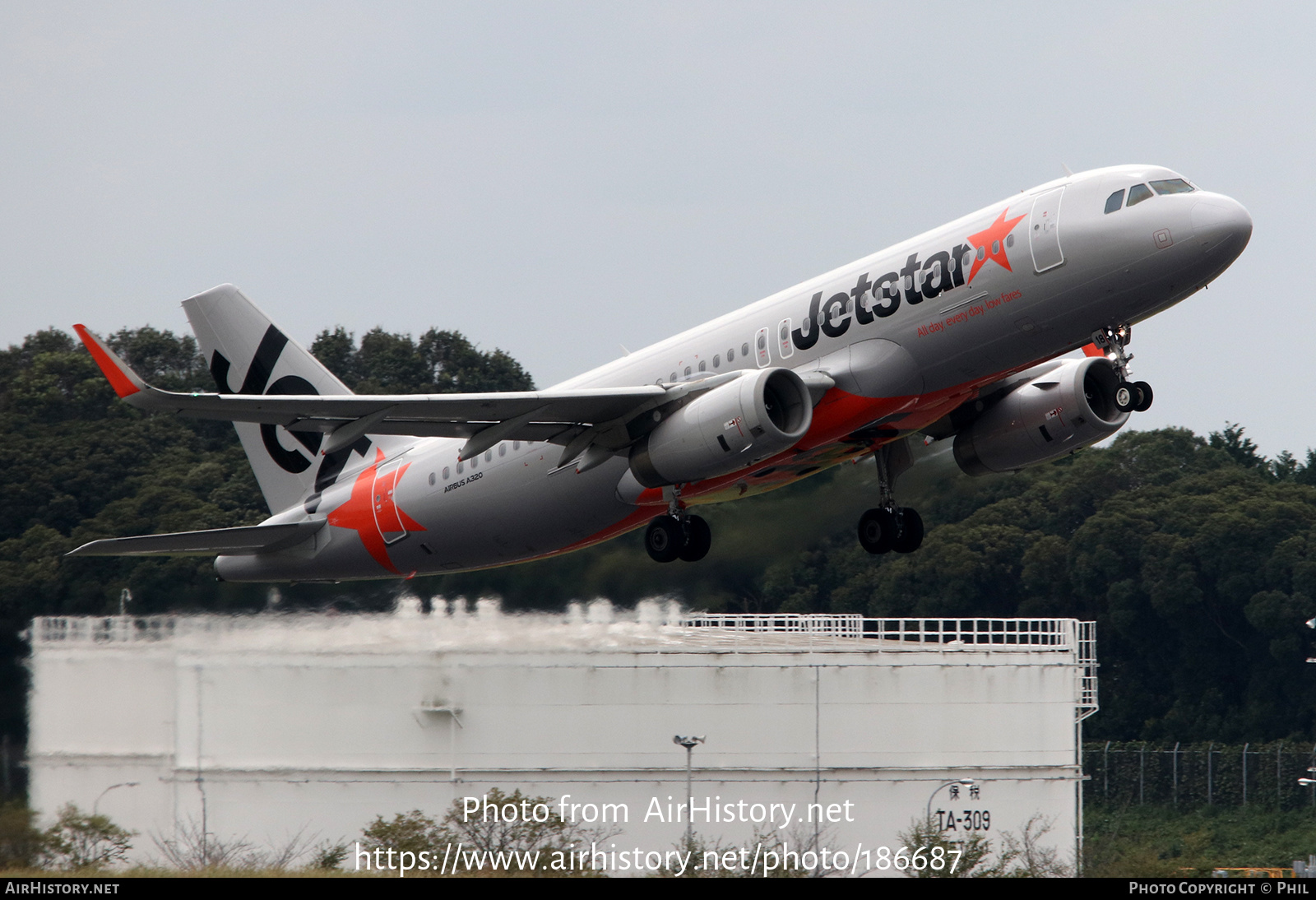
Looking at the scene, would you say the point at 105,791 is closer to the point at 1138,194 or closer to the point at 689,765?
the point at 689,765

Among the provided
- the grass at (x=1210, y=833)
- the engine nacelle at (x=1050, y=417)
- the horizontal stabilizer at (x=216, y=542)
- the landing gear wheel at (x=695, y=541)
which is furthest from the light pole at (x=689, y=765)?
the grass at (x=1210, y=833)

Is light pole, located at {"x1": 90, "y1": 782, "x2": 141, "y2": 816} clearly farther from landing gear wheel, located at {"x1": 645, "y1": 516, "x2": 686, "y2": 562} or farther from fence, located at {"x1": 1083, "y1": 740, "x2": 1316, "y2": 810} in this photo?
fence, located at {"x1": 1083, "y1": 740, "x2": 1316, "y2": 810}

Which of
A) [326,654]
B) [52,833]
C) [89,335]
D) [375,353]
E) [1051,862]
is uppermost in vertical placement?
[375,353]

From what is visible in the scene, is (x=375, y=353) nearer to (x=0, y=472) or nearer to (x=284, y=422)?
(x=0, y=472)

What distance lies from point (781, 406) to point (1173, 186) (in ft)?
25.2

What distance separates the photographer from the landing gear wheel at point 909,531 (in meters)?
35.0

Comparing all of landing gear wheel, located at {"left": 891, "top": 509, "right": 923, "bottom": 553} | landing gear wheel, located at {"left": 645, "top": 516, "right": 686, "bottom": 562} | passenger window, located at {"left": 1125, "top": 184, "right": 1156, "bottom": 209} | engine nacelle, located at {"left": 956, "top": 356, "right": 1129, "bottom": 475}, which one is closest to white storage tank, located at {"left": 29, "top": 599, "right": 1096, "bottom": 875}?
landing gear wheel, located at {"left": 645, "top": 516, "right": 686, "bottom": 562}

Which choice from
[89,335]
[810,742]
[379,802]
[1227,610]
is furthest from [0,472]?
[1227,610]

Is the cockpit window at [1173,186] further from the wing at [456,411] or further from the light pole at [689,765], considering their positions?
the light pole at [689,765]

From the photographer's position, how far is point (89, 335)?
1097 inches

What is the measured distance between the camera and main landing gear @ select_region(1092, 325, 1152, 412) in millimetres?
29359

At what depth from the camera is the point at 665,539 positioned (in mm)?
33750

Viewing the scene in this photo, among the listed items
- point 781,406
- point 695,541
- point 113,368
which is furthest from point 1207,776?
point 113,368

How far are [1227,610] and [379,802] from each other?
2226 inches
